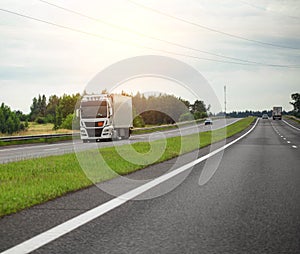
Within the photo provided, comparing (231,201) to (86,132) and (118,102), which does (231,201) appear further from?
(118,102)

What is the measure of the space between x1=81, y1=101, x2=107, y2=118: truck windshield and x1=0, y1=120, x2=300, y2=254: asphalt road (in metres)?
23.2

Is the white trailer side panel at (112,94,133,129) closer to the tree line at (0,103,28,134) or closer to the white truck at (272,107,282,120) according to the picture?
the tree line at (0,103,28,134)

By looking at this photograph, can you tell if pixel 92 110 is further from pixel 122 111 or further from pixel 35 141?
pixel 35 141

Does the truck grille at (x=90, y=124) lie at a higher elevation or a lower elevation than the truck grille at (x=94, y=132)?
higher

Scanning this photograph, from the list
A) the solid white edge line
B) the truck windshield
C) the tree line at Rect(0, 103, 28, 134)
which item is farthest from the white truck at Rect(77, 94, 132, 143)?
the tree line at Rect(0, 103, 28, 134)

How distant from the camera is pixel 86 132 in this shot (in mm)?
32250

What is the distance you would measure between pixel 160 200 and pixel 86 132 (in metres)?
24.9

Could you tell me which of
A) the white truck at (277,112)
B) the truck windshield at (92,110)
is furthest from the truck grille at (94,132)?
the white truck at (277,112)

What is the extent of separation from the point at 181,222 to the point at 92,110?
87.6 feet

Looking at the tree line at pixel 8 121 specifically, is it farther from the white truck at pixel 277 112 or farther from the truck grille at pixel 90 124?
the truck grille at pixel 90 124

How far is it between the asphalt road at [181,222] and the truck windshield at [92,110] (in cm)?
2323

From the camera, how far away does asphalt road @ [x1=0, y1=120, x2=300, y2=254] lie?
4.85m

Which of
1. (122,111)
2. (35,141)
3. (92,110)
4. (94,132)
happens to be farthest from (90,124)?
(35,141)

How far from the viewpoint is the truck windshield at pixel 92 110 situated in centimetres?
3231
